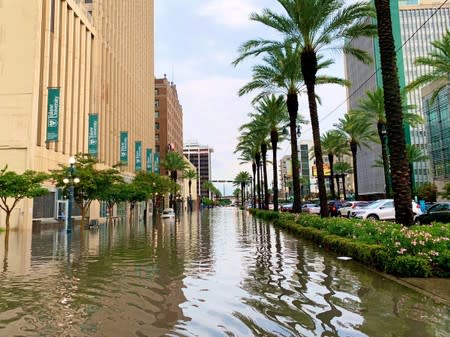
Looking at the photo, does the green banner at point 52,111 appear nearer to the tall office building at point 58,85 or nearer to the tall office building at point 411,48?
the tall office building at point 58,85

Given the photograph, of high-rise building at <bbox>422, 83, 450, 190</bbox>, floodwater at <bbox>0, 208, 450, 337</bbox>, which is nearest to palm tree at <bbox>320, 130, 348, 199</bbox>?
high-rise building at <bbox>422, 83, 450, 190</bbox>

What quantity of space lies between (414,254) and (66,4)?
133 ft

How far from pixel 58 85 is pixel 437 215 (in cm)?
3318

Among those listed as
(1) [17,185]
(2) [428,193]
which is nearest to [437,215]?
(1) [17,185]

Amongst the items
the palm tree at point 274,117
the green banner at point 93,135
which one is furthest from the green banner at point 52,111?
the palm tree at point 274,117

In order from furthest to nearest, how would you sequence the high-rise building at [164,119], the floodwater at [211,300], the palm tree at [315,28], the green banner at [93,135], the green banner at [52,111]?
the high-rise building at [164,119]
the green banner at [93,135]
the green banner at [52,111]
the palm tree at [315,28]
the floodwater at [211,300]

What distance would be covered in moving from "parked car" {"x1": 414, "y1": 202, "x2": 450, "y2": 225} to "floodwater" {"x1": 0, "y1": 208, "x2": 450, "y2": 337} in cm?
1165

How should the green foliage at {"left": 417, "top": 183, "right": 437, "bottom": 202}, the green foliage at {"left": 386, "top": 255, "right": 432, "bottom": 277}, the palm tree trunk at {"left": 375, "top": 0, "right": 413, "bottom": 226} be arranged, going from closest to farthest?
the green foliage at {"left": 386, "top": 255, "right": 432, "bottom": 277}
the palm tree trunk at {"left": 375, "top": 0, "right": 413, "bottom": 226}
the green foliage at {"left": 417, "top": 183, "right": 437, "bottom": 202}

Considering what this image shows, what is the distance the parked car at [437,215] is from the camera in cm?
2144

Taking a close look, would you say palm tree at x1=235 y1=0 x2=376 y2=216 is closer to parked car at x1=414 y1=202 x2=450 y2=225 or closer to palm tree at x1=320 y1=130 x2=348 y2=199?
parked car at x1=414 y1=202 x2=450 y2=225

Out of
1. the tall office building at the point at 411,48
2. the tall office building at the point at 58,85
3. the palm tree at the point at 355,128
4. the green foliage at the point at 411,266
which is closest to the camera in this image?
the green foliage at the point at 411,266

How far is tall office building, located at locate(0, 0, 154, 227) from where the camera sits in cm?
3300

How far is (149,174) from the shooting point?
189 ft

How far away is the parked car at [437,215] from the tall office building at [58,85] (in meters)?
27.3
